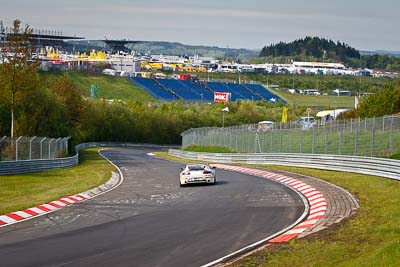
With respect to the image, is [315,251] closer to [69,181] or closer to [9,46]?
[69,181]

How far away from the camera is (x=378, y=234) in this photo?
1705 cm

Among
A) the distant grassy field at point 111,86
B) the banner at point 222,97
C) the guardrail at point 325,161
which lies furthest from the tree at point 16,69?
the distant grassy field at point 111,86

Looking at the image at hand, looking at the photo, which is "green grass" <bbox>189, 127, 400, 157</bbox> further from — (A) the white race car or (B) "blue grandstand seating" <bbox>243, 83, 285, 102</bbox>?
(B) "blue grandstand seating" <bbox>243, 83, 285, 102</bbox>

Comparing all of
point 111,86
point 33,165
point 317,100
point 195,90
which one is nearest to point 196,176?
point 33,165

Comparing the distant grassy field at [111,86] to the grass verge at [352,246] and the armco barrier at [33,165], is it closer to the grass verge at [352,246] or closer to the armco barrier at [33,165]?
the armco barrier at [33,165]

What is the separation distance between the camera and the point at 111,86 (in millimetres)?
167625

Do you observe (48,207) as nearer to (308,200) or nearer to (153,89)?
(308,200)

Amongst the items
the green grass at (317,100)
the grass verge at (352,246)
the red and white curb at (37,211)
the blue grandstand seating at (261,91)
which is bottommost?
the red and white curb at (37,211)

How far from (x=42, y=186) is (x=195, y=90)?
5976 inches

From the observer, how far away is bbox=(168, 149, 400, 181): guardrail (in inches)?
1304

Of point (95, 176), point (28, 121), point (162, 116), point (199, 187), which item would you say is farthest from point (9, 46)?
point (162, 116)

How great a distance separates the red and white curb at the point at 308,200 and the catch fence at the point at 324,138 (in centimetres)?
461

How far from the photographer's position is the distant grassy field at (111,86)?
161 meters

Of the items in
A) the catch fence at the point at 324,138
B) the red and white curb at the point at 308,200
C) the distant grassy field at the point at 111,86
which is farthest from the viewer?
the distant grassy field at the point at 111,86
